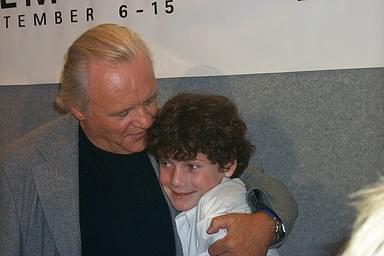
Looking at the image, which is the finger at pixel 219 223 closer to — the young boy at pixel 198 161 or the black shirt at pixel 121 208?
the young boy at pixel 198 161

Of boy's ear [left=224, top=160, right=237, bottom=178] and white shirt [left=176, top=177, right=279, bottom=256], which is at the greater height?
boy's ear [left=224, top=160, right=237, bottom=178]

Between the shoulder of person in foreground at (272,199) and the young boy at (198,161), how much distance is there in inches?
1.0

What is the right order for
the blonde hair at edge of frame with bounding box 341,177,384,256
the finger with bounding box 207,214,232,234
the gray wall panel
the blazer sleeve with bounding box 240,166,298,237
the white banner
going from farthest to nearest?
the gray wall panel → the white banner → the blazer sleeve with bounding box 240,166,298,237 → the finger with bounding box 207,214,232,234 → the blonde hair at edge of frame with bounding box 341,177,384,256

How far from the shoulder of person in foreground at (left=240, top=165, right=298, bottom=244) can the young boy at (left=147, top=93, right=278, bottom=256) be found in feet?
0.08

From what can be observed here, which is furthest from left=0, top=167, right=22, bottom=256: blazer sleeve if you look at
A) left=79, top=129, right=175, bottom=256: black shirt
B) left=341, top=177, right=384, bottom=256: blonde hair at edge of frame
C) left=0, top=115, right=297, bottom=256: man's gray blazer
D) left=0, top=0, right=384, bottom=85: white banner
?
left=341, top=177, right=384, bottom=256: blonde hair at edge of frame

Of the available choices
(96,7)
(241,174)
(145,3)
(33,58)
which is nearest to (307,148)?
(241,174)

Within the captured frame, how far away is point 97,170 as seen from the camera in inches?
56.7

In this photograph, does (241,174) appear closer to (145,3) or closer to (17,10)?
(145,3)

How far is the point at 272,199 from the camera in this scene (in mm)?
1367

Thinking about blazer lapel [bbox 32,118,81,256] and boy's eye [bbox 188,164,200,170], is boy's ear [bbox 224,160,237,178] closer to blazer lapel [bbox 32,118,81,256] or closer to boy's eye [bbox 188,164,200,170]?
boy's eye [bbox 188,164,200,170]

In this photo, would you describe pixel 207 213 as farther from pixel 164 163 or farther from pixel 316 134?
pixel 316 134

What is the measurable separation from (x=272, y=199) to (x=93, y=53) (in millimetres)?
541

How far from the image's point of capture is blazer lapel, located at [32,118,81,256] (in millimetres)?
1380

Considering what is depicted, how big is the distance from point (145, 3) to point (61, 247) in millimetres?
819
